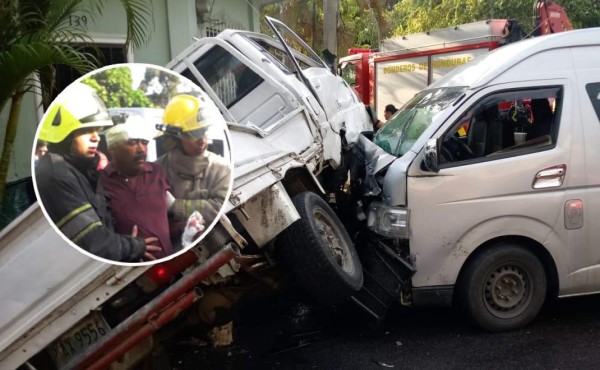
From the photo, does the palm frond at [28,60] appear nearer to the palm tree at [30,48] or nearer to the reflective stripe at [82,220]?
the palm tree at [30,48]

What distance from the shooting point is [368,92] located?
15078 millimetres

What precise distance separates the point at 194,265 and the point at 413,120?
9.03 feet

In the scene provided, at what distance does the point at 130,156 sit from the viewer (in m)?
2.11

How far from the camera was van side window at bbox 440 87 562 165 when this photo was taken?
4500mm

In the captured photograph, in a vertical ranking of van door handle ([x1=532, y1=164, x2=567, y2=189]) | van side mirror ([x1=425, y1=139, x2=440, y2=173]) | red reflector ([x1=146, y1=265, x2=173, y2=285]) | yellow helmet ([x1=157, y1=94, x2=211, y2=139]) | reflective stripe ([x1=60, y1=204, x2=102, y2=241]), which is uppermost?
yellow helmet ([x1=157, y1=94, x2=211, y2=139])

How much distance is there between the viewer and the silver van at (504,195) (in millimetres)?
4352

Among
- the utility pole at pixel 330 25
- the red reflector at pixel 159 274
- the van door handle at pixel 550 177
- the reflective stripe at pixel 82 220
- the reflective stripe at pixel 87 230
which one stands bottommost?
the red reflector at pixel 159 274

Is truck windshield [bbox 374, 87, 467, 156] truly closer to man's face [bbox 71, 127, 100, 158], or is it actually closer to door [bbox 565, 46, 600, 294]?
door [bbox 565, 46, 600, 294]

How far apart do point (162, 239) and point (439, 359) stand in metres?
2.68

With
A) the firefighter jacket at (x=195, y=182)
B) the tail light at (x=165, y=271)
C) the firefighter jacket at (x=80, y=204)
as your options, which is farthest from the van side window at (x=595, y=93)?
the firefighter jacket at (x=80, y=204)

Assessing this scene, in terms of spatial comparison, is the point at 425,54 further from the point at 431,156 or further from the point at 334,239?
the point at 334,239

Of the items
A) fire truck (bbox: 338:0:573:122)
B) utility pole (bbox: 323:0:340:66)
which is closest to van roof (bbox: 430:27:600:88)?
fire truck (bbox: 338:0:573:122)

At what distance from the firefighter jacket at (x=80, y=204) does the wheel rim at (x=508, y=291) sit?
3.08 metres

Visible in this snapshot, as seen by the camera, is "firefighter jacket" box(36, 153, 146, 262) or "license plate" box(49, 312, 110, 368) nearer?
"firefighter jacket" box(36, 153, 146, 262)
